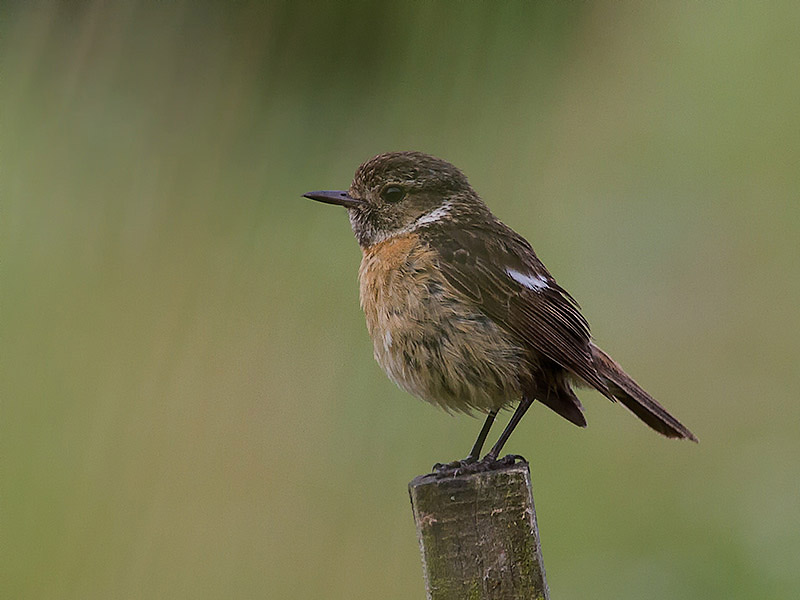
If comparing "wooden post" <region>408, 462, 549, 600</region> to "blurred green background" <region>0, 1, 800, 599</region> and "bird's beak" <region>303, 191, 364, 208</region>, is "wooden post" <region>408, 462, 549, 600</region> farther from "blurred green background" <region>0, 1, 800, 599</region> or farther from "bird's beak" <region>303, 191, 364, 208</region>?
"blurred green background" <region>0, 1, 800, 599</region>

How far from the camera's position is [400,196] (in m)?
3.32

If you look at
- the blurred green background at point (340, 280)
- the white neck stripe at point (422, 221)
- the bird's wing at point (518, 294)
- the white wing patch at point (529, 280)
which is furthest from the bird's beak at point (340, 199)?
the blurred green background at point (340, 280)

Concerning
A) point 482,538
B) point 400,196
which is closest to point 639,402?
point 400,196

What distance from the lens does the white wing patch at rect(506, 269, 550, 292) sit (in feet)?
9.84

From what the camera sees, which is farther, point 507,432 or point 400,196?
point 400,196

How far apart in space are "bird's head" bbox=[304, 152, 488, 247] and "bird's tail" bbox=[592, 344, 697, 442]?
609mm

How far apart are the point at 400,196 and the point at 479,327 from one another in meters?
0.60

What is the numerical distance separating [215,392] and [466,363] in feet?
7.81

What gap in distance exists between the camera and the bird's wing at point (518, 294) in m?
2.93

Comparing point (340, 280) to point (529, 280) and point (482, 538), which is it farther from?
point (482, 538)

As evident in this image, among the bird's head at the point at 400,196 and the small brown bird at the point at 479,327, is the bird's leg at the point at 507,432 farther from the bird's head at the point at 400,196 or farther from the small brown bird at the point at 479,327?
the bird's head at the point at 400,196

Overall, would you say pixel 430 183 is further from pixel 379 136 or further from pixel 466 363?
pixel 379 136

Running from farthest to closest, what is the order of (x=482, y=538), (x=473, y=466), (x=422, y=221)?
(x=422, y=221), (x=473, y=466), (x=482, y=538)

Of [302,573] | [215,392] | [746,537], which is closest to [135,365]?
[215,392]
